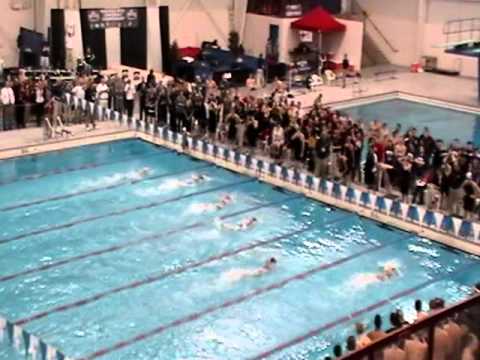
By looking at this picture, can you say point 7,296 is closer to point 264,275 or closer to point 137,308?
point 137,308

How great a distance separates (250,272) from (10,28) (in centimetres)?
1652

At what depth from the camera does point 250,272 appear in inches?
575

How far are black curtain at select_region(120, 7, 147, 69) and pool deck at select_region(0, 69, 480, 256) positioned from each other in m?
6.18

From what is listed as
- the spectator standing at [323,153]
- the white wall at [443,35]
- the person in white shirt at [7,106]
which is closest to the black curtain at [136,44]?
the person in white shirt at [7,106]

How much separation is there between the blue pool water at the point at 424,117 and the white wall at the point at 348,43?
370 centimetres

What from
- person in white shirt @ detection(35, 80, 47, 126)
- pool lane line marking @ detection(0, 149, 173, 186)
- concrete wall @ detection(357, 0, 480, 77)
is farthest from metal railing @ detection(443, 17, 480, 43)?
person in white shirt @ detection(35, 80, 47, 126)


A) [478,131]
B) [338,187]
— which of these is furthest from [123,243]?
[478,131]

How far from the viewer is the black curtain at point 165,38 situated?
30.5 meters

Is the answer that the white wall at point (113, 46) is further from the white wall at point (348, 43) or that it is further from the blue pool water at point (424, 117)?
the blue pool water at point (424, 117)

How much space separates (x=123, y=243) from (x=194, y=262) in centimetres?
155

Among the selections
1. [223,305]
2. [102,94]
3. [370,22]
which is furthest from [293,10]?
[223,305]

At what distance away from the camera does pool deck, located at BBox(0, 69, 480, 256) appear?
16.7 meters

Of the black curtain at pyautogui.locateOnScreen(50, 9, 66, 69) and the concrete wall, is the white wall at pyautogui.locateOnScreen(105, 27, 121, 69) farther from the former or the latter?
the concrete wall

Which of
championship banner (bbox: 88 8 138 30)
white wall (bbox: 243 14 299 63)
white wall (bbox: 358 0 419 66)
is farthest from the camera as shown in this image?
white wall (bbox: 358 0 419 66)
